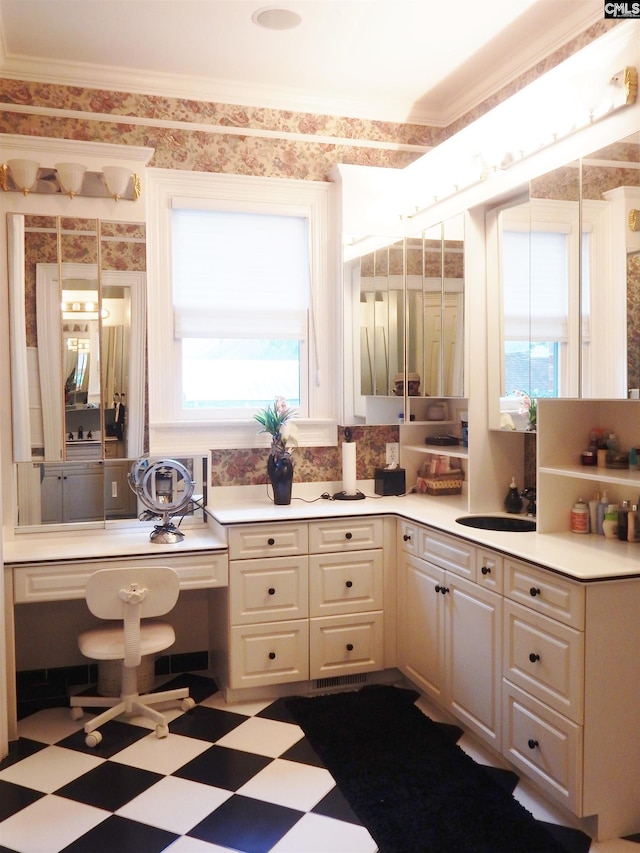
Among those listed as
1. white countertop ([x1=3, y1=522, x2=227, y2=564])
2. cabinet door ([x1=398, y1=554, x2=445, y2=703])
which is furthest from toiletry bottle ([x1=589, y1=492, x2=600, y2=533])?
white countertop ([x1=3, y1=522, x2=227, y2=564])

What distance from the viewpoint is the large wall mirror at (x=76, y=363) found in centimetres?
334

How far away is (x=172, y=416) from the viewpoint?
3.73m

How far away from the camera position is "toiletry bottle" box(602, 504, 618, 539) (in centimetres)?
277

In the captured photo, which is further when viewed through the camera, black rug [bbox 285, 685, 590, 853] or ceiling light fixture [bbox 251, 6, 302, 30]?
ceiling light fixture [bbox 251, 6, 302, 30]

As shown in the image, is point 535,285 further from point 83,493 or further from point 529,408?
point 83,493

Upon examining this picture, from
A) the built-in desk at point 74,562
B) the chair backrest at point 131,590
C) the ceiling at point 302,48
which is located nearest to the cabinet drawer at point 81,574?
the built-in desk at point 74,562

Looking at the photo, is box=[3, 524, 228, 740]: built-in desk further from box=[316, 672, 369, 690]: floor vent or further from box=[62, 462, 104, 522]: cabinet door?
box=[316, 672, 369, 690]: floor vent

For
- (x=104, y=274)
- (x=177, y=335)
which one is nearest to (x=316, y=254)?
(x=177, y=335)

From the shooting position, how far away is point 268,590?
332 cm

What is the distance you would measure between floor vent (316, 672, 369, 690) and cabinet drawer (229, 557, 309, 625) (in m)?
0.37

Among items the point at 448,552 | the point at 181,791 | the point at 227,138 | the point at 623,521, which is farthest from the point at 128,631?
the point at 227,138

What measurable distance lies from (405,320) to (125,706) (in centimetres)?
229

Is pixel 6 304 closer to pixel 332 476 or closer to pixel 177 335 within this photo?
pixel 177 335

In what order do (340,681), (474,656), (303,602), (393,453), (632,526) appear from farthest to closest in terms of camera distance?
(393,453), (340,681), (303,602), (474,656), (632,526)
